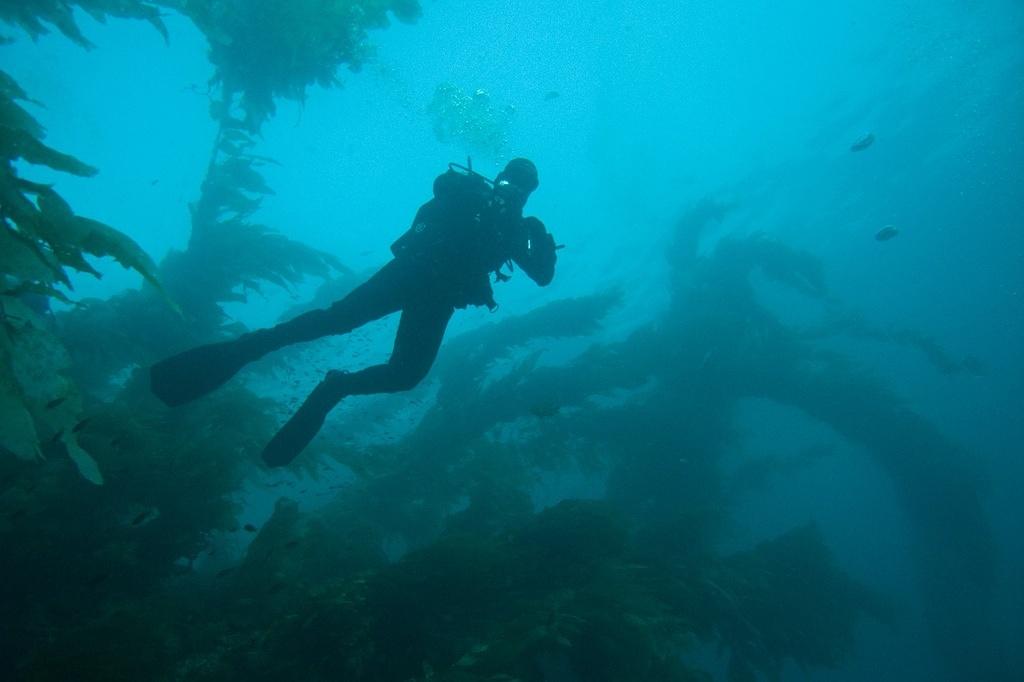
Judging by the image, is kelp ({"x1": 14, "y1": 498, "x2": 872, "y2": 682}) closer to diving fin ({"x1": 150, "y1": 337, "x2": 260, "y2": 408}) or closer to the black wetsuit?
diving fin ({"x1": 150, "y1": 337, "x2": 260, "y2": 408})

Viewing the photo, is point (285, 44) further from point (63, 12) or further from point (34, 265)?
point (34, 265)

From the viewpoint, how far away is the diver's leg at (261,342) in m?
3.74

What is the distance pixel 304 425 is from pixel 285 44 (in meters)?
8.06

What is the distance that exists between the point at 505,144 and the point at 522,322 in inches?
826

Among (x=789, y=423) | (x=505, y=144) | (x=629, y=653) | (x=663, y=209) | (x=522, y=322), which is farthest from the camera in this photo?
(x=789, y=423)

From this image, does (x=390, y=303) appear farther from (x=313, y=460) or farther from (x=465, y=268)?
(x=313, y=460)

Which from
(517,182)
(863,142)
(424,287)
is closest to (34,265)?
(424,287)

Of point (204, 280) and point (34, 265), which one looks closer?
point (34, 265)

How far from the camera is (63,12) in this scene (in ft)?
16.6

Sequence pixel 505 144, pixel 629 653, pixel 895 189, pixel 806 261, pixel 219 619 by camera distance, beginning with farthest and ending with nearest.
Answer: pixel 505 144 < pixel 895 189 < pixel 806 261 < pixel 629 653 < pixel 219 619

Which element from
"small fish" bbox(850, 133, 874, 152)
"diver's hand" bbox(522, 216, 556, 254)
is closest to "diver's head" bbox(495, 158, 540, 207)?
"diver's hand" bbox(522, 216, 556, 254)

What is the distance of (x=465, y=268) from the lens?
4332 millimetres

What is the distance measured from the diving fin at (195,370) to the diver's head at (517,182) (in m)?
2.68

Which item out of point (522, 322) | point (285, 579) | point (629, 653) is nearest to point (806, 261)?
point (522, 322)
